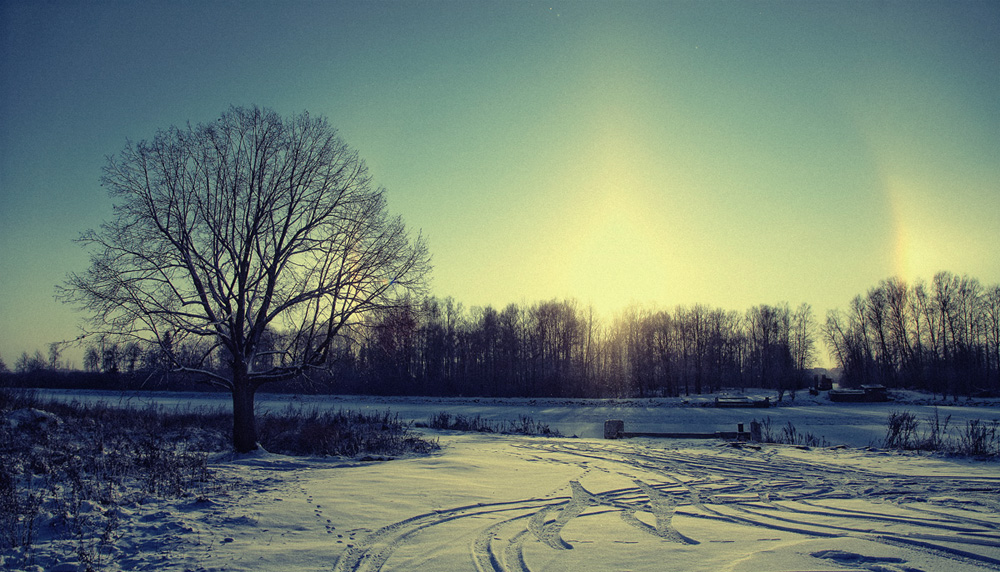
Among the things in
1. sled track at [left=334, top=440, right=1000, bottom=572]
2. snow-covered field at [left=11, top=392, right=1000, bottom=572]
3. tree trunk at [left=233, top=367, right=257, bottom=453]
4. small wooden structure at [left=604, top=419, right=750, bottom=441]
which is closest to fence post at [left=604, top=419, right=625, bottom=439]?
small wooden structure at [left=604, top=419, right=750, bottom=441]

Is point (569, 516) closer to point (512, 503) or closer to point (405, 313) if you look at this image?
point (512, 503)

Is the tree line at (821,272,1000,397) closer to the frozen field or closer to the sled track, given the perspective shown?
the frozen field

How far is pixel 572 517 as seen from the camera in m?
7.45

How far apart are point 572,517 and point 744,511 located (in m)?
2.74

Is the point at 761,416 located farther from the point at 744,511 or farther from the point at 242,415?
the point at 242,415

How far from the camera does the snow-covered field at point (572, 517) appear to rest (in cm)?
535

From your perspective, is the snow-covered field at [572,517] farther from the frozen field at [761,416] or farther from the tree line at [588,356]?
the tree line at [588,356]

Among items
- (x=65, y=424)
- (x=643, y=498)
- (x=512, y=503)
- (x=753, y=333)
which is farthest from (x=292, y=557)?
(x=753, y=333)

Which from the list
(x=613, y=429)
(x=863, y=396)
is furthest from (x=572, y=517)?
(x=863, y=396)

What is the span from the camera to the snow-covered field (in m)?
5.35

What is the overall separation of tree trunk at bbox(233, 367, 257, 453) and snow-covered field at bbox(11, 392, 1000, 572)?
0.69 m

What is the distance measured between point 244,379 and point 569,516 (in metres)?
9.19

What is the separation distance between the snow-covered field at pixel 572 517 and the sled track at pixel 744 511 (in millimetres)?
36

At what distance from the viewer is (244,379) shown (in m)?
12.6
